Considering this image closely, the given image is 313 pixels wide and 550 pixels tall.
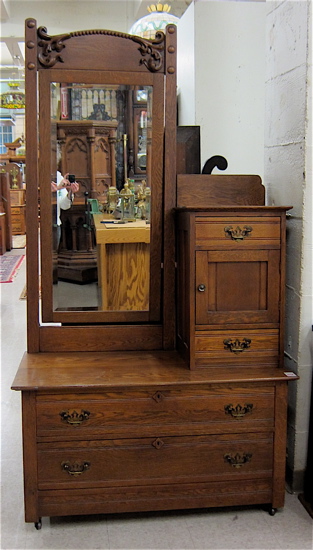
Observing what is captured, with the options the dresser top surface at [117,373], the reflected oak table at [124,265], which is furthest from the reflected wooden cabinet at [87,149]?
the dresser top surface at [117,373]

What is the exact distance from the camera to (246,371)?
103 inches

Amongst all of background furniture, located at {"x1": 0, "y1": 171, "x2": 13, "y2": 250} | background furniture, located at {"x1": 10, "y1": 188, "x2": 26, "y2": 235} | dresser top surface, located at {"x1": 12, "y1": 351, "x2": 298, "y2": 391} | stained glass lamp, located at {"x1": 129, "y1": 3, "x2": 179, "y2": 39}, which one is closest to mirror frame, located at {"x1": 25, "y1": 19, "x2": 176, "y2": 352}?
dresser top surface, located at {"x1": 12, "y1": 351, "x2": 298, "y2": 391}

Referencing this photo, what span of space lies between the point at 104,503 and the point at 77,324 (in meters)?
0.81

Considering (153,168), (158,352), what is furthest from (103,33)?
(158,352)

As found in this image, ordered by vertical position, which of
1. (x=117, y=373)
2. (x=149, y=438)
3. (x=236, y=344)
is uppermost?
(x=236, y=344)

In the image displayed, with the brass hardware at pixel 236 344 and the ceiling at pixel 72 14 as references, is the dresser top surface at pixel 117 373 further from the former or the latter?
the ceiling at pixel 72 14

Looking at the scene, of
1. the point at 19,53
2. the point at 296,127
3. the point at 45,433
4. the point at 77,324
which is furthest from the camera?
the point at 19,53

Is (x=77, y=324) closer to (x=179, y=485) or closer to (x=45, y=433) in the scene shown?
(x=45, y=433)

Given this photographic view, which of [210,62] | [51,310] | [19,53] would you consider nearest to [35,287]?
[51,310]

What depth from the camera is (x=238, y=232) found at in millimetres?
2578

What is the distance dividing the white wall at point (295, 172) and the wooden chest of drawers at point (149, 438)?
0.21 meters

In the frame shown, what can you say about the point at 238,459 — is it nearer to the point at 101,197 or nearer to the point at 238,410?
the point at 238,410

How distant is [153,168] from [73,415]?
116 cm

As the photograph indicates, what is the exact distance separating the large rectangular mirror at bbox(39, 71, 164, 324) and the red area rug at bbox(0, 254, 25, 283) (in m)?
5.36
